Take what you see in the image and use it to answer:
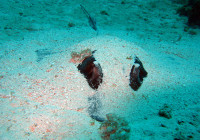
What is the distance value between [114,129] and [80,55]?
174cm

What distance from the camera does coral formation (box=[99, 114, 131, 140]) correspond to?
Result: 212 cm

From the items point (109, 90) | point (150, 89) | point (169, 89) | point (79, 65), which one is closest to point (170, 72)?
point (169, 89)

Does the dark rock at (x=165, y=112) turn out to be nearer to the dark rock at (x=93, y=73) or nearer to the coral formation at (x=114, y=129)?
the coral formation at (x=114, y=129)

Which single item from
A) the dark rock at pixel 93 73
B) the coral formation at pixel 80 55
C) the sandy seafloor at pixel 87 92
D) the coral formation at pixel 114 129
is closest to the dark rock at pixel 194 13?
the sandy seafloor at pixel 87 92

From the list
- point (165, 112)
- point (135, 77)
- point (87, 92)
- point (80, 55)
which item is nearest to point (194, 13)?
point (135, 77)

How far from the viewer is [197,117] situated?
2410 millimetres

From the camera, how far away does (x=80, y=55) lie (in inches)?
123

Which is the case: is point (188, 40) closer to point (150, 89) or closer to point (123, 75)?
point (150, 89)

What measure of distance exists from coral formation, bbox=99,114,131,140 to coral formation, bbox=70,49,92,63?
Result: 139 centimetres

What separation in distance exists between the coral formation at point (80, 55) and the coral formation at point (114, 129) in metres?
1.39

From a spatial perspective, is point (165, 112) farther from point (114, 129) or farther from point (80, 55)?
point (80, 55)

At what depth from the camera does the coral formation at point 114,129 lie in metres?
2.12

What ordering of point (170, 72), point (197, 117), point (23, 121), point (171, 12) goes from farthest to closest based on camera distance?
point (171, 12) → point (170, 72) → point (197, 117) → point (23, 121)

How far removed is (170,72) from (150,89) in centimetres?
91
